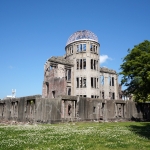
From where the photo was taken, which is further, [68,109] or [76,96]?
[68,109]

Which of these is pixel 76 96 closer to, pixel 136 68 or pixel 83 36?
pixel 136 68

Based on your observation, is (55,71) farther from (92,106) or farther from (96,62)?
(92,106)

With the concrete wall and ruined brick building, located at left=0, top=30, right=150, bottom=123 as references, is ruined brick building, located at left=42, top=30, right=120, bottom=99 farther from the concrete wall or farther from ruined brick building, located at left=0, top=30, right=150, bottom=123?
the concrete wall

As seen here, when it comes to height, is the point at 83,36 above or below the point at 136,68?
above

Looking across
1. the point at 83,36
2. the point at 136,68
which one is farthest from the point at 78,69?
the point at 136,68

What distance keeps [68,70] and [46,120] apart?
21.4 metres

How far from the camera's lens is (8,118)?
25.0 m

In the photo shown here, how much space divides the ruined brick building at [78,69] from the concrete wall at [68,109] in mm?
11602

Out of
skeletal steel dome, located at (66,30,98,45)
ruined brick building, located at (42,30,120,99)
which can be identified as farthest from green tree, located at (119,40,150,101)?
skeletal steel dome, located at (66,30,98,45)

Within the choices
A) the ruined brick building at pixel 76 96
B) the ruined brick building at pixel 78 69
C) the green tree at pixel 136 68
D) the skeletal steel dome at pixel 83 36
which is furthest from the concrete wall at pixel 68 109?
the skeletal steel dome at pixel 83 36

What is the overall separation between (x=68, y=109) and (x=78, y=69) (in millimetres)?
17525

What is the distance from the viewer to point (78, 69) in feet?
130

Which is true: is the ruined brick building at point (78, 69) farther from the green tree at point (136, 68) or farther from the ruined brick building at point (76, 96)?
the green tree at point (136, 68)

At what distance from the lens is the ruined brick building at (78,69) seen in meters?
37.4
